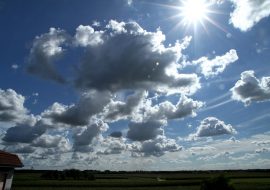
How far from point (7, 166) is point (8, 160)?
290mm

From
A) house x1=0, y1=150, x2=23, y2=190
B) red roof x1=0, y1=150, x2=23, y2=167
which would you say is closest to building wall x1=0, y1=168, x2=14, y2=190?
house x1=0, y1=150, x2=23, y2=190

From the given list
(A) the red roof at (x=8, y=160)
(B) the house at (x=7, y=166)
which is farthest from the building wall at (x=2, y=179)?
(A) the red roof at (x=8, y=160)

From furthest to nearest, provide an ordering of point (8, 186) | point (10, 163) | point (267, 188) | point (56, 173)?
1. point (56, 173)
2. point (267, 188)
3. point (8, 186)
4. point (10, 163)

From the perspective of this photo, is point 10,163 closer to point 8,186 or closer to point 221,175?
point 8,186

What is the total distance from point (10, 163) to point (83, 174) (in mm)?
136210

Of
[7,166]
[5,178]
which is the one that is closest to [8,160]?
[7,166]

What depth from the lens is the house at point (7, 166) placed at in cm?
1605

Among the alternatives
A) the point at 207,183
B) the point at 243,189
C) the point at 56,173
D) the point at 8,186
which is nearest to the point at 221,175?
the point at 207,183

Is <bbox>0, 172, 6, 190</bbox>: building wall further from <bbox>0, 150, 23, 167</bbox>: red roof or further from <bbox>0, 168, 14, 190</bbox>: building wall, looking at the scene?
<bbox>0, 150, 23, 167</bbox>: red roof

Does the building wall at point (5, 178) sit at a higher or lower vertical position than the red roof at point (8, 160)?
lower

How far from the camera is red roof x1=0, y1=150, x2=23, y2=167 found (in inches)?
621

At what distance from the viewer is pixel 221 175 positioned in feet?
77.5

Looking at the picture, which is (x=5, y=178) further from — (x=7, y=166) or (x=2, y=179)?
(x=7, y=166)

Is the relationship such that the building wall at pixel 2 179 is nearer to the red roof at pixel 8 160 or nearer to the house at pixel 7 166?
the house at pixel 7 166
